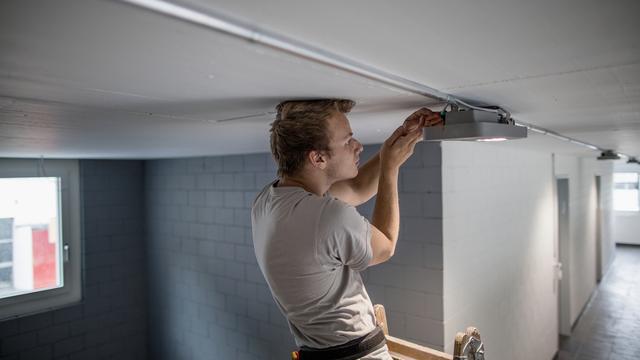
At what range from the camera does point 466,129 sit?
3.98 feet

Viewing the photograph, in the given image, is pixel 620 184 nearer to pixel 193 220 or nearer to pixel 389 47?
pixel 193 220

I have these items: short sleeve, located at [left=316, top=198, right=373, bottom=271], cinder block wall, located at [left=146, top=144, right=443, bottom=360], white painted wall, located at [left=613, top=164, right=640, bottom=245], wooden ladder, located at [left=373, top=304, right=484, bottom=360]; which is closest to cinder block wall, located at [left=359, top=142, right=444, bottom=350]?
cinder block wall, located at [left=146, top=144, right=443, bottom=360]

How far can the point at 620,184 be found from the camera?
36.9 feet

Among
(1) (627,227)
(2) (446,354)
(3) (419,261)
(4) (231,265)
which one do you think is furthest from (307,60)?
(1) (627,227)

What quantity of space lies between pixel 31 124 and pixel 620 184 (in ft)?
43.9

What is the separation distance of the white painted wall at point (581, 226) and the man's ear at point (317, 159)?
180 inches

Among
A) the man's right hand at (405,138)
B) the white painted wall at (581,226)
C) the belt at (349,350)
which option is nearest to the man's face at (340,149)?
the man's right hand at (405,138)

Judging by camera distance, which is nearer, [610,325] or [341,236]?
[341,236]

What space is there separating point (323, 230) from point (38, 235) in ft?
13.6

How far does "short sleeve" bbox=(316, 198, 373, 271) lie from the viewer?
1110mm

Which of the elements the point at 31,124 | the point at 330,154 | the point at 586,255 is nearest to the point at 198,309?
the point at 31,124

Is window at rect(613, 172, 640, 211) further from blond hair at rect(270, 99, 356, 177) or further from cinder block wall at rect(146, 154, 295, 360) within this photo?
blond hair at rect(270, 99, 356, 177)

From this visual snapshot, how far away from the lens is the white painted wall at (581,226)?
18.1 feet

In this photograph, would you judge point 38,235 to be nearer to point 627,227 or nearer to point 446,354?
point 446,354
